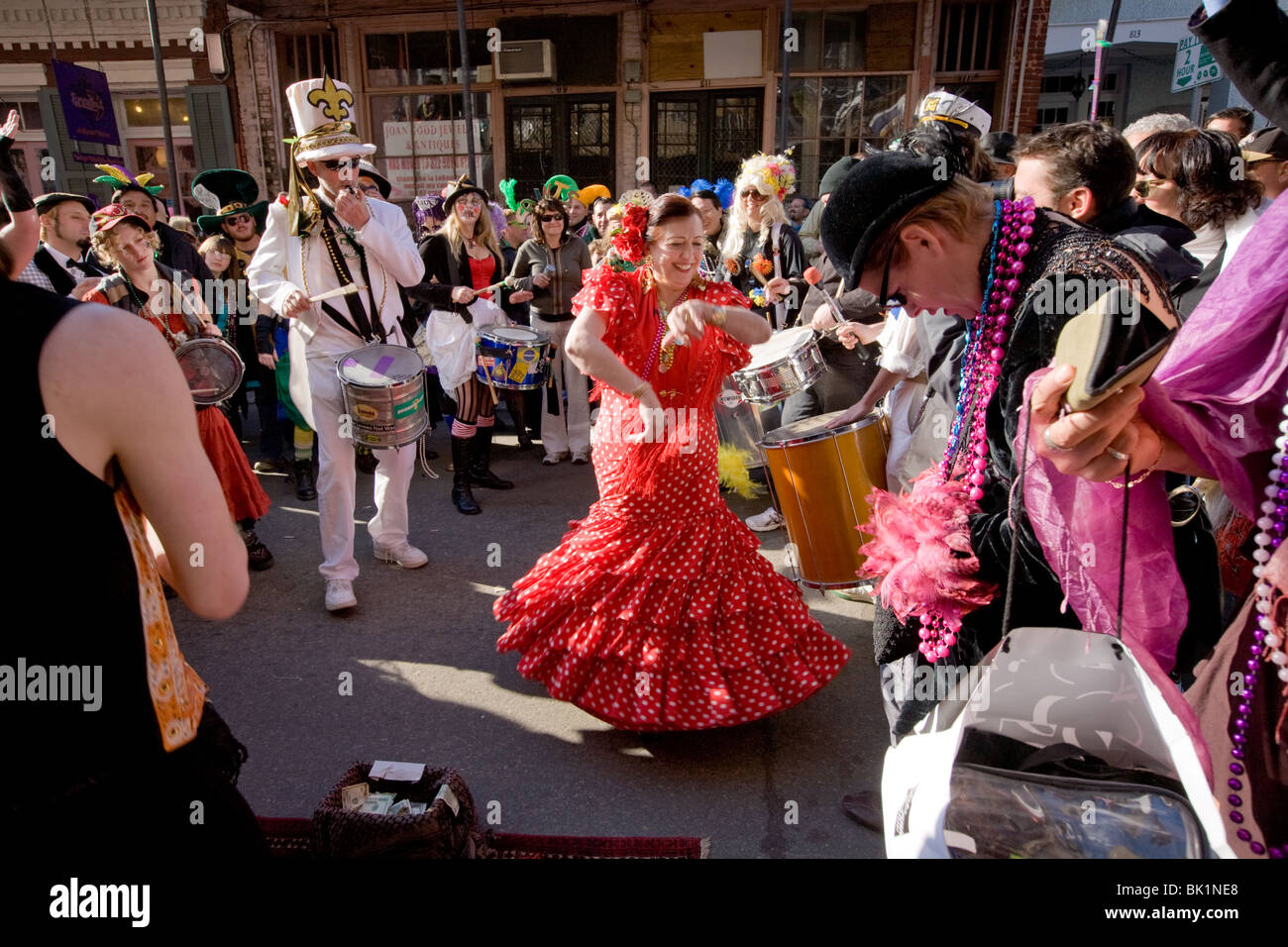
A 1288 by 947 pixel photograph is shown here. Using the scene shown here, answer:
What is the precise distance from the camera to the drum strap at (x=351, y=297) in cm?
398

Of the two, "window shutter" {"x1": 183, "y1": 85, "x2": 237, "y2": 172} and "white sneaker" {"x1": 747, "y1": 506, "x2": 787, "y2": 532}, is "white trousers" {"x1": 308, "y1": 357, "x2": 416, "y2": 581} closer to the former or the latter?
"white sneaker" {"x1": 747, "y1": 506, "x2": 787, "y2": 532}

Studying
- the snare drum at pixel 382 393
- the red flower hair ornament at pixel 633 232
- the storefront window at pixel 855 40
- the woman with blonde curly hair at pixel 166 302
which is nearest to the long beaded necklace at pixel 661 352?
the red flower hair ornament at pixel 633 232

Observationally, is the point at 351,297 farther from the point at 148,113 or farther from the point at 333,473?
the point at 148,113

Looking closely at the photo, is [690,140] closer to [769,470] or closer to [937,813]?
[769,470]

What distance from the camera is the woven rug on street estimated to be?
2461 millimetres

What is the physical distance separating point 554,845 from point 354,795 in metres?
0.62

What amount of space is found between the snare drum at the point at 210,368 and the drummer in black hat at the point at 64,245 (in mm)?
734

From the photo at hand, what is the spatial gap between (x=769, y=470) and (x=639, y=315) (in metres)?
0.85

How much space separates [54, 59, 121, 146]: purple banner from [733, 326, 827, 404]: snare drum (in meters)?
9.82

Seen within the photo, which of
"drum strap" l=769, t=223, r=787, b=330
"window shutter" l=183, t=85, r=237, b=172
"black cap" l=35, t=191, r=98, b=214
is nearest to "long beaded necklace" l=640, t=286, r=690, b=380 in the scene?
"drum strap" l=769, t=223, r=787, b=330

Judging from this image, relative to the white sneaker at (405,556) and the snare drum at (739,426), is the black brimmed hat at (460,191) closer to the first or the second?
the snare drum at (739,426)

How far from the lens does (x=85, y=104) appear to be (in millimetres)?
9953

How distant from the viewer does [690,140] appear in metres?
12.4

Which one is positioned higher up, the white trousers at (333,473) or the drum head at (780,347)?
the drum head at (780,347)
